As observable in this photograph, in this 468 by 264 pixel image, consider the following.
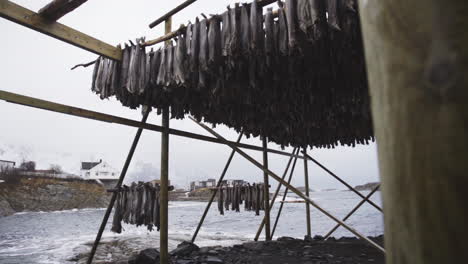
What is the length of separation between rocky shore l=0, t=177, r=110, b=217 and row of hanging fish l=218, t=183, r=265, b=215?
61719mm

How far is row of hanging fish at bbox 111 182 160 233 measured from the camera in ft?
21.7

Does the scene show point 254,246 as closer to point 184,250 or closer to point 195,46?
point 184,250

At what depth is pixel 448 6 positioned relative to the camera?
0.62m

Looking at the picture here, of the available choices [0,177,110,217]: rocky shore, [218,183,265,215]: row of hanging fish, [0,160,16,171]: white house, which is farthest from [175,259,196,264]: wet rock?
[0,160,16,171]: white house

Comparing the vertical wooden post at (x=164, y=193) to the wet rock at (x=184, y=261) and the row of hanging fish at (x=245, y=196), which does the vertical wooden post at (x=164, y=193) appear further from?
the row of hanging fish at (x=245, y=196)

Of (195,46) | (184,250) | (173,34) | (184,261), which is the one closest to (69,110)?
(173,34)

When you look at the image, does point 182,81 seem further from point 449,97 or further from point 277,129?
point 277,129

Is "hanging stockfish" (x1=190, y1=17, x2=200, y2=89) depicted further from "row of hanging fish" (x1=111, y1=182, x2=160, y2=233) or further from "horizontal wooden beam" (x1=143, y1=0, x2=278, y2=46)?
"row of hanging fish" (x1=111, y1=182, x2=160, y2=233)

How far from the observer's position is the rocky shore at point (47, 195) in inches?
2235

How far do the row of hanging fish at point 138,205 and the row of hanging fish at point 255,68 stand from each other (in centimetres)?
207

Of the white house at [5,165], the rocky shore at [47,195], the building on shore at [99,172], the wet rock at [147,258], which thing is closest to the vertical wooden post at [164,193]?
the wet rock at [147,258]

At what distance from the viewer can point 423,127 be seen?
0.64 m

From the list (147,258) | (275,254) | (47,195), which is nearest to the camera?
(147,258)

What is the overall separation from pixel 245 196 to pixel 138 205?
5.14 meters
